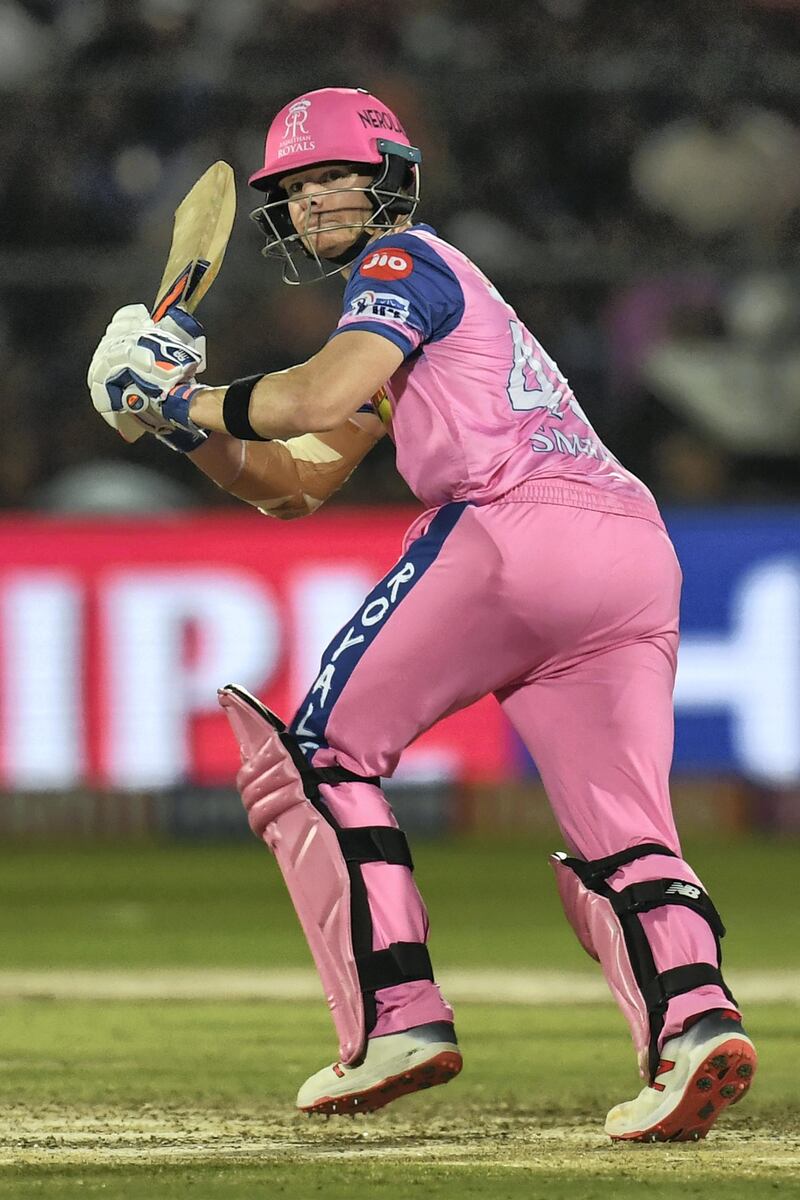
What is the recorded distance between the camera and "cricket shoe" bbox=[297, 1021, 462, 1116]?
3762 mm

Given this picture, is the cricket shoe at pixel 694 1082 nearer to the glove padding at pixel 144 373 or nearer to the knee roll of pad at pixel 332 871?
the knee roll of pad at pixel 332 871

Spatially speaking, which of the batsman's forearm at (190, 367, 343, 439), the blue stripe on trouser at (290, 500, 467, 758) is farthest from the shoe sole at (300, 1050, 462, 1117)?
the batsman's forearm at (190, 367, 343, 439)

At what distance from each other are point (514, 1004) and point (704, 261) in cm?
694

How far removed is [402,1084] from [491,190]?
365 inches

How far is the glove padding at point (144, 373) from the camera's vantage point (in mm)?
3949

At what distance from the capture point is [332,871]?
3.85m

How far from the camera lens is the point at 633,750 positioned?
3867 mm

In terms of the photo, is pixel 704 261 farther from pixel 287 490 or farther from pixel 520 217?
pixel 287 490

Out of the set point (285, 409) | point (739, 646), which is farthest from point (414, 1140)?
point (739, 646)

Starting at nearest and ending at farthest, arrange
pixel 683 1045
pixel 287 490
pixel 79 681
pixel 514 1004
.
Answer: pixel 683 1045, pixel 287 490, pixel 514 1004, pixel 79 681

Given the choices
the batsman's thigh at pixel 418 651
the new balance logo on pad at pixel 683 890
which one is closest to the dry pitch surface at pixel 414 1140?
the new balance logo on pad at pixel 683 890

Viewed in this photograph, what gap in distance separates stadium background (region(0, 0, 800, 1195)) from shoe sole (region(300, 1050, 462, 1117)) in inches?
195

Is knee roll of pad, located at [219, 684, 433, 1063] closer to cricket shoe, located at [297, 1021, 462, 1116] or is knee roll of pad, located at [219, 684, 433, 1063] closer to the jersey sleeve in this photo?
cricket shoe, located at [297, 1021, 462, 1116]

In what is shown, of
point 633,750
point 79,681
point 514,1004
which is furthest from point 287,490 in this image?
point 79,681
